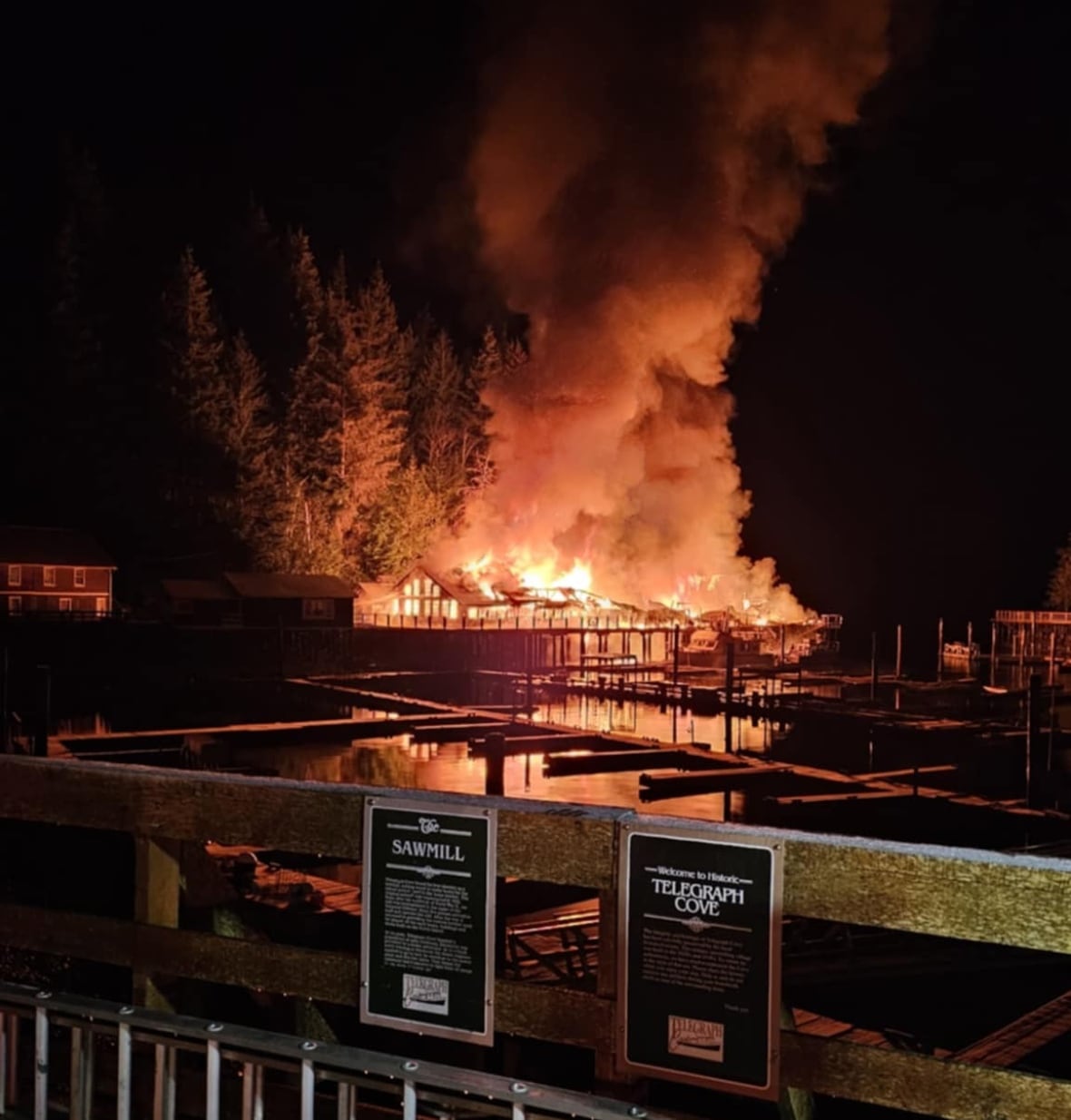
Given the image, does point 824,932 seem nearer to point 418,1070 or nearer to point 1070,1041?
point 1070,1041

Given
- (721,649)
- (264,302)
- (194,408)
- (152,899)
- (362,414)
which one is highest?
(264,302)

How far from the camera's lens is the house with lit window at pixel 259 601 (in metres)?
58.0

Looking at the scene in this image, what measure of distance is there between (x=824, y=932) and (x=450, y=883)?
34.9ft

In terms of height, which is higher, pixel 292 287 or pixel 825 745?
pixel 292 287

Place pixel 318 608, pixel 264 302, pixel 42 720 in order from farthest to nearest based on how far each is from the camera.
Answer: pixel 264 302 → pixel 318 608 → pixel 42 720

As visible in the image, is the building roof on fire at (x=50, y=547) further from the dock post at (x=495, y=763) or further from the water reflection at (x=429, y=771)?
the dock post at (x=495, y=763)

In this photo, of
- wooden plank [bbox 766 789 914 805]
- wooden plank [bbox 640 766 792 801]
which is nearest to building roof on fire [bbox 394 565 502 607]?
wooden plank [bbox 640 766 792 801]

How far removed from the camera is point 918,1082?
3641mm

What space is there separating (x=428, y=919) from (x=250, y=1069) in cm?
74

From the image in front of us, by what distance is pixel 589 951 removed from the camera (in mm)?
12367

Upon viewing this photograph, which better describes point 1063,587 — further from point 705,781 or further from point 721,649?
point 705,781

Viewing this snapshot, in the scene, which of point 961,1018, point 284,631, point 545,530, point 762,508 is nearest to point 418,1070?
point 961,1018

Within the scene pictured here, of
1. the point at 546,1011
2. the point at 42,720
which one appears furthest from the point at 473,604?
the point at 546,1011

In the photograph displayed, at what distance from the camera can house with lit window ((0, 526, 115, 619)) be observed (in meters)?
57.4
